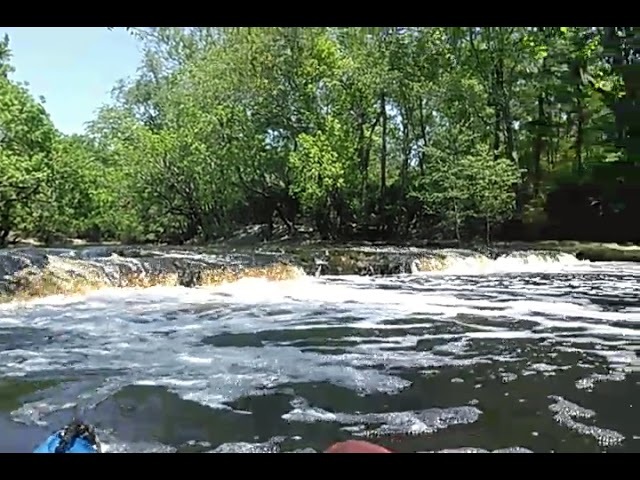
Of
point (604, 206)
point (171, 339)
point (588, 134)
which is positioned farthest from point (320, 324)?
point (588, 134)

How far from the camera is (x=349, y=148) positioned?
1384 cm

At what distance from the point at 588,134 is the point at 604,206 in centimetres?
157

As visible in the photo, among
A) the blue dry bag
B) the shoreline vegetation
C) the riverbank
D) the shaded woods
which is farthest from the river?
the shaded woods

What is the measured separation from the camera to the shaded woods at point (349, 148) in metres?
12.3

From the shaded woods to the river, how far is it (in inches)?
268

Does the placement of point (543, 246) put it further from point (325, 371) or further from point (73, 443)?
point (73, 443)

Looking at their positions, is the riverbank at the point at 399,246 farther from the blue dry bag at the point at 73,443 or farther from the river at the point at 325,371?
the blue dry bag at the point at 73,443

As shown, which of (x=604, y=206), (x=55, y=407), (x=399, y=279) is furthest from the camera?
(x=604, y=206)

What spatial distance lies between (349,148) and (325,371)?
35.5 ft

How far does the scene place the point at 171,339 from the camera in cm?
414

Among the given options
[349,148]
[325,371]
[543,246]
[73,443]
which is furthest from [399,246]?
[73,443]

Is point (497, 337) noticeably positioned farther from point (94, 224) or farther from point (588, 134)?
point (94, 224)

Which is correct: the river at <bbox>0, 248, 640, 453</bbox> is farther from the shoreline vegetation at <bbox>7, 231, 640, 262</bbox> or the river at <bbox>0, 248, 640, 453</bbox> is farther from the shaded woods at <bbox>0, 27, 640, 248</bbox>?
the shaded woods at <bbox>0, 27, 640, 248</bbox>

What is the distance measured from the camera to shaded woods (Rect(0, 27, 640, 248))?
486 inches
